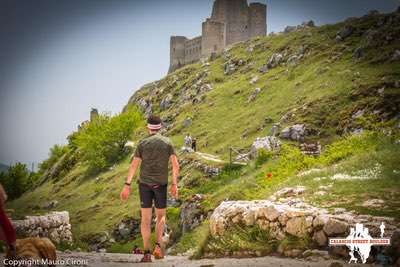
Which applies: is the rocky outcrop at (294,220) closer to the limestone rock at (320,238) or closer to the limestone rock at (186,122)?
the limestone rock at (320,238)

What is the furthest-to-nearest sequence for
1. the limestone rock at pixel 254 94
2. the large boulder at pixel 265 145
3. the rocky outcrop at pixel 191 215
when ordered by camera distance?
the limestone rock at pixel 254 94, the large boulder at pixel 265 145, the rocky outcrop at pixel 191 215

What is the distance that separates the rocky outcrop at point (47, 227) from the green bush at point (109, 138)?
44625mm

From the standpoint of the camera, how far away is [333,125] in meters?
37.3

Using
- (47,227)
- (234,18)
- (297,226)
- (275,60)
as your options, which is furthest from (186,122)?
(297,226)

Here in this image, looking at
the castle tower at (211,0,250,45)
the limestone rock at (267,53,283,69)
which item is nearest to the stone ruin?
the limestone rock at (267,53,283,69)

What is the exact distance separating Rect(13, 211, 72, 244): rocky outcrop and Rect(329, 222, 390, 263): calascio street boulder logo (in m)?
7.51

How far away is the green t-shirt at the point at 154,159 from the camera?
10.1 metres

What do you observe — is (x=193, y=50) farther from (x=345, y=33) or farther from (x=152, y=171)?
(x=152, y=171)

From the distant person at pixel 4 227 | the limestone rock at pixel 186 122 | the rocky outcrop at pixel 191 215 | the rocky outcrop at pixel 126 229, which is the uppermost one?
the limestone rock at pixel 186 122

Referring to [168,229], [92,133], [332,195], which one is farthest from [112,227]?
[92,133]

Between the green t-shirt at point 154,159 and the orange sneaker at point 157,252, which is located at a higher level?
the green t-shirt at point 154,159

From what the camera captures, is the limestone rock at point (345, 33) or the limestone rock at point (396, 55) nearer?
the limestone rock at point (396, 55)

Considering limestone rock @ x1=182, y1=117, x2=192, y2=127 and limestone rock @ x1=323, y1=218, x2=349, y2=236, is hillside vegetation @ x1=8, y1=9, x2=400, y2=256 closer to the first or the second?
limestone rock @ x1=182, y1=117, x2=192, y2=127

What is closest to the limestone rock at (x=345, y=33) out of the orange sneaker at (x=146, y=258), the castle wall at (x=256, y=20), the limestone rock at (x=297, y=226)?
the castle wall at (x=256, y=20)
